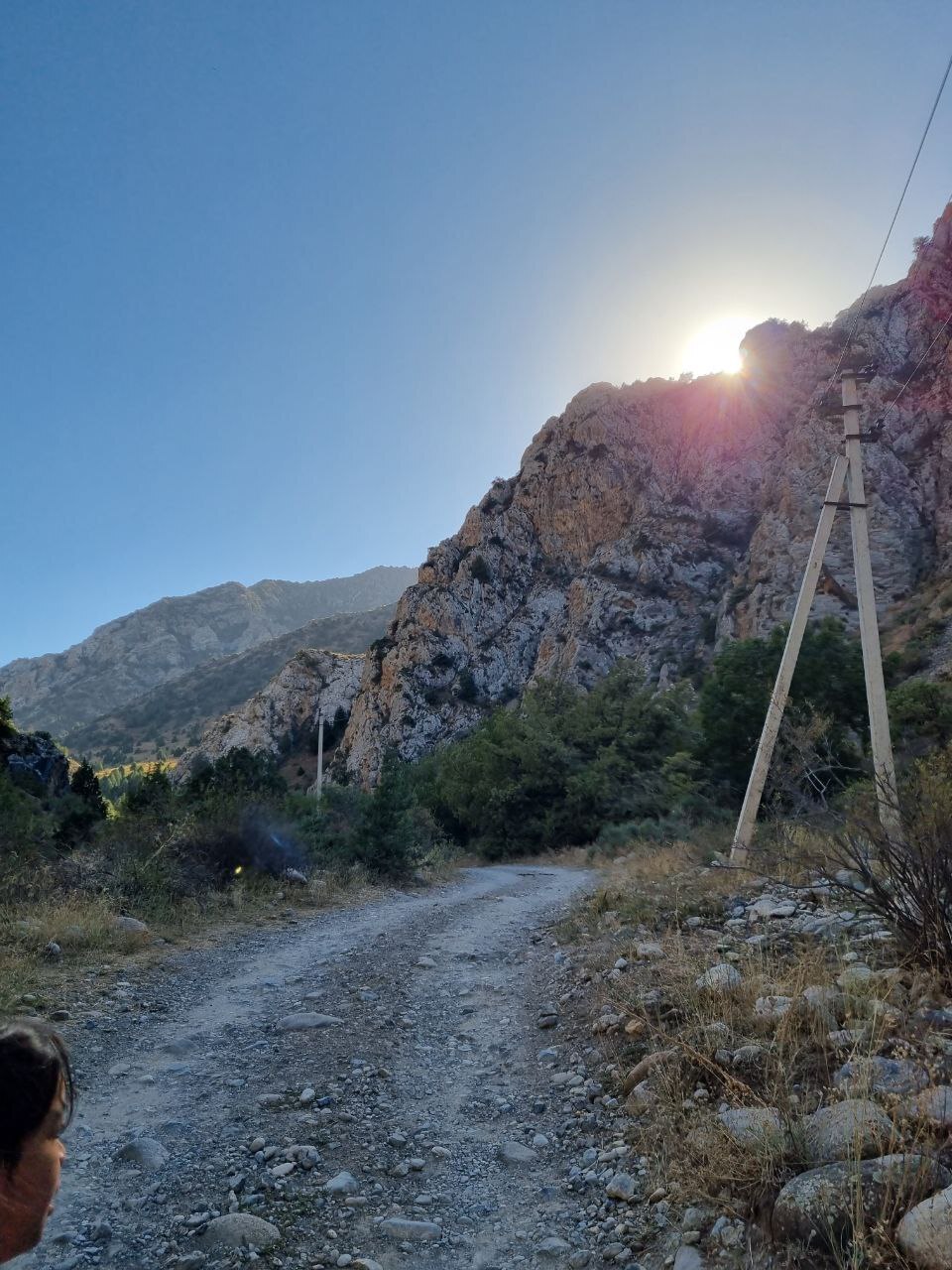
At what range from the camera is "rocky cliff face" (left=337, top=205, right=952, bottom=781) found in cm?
4306

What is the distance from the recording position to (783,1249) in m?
2.19

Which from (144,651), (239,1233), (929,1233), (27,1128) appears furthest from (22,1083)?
(144,651)

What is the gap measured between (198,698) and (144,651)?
171 ft

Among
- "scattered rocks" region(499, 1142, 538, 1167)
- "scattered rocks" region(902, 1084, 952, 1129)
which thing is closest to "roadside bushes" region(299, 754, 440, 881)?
"scattered rocks" region(499, 1142, 538, 1167)

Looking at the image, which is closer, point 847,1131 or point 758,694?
point 847,1131

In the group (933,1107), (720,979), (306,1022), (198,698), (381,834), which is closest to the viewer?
(933,1107)

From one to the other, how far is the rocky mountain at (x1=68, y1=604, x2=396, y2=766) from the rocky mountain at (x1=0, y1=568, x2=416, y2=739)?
33.4ft

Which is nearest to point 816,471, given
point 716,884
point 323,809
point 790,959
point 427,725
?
point 427,725

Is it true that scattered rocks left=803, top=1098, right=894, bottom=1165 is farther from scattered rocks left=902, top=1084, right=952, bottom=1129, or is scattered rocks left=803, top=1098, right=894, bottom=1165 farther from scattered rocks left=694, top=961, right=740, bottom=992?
scattered rocks left=694, top=961, right=740, bottom=992

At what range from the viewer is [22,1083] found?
1486 mm

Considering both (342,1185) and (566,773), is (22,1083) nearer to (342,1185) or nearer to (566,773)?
(342,1185)

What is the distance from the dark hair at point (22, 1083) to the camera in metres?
1.48


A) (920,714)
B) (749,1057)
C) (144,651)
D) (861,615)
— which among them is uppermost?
(144,651)

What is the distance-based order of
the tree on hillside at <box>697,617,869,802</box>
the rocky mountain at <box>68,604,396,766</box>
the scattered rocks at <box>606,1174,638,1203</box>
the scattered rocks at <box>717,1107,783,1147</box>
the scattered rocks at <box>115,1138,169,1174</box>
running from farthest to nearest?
the rocky mountain at <box>68,604,396,766</box>, the tree on hillside at <box>697,617,869,802</box>, the scattered rocks at <box>115,1138,169,1174</box>, the scattered rocks at <box>606,1174,638,1203</box>, the scattered rocks at <box>717,1107,783,1147</box>
